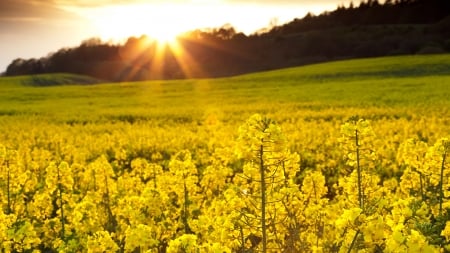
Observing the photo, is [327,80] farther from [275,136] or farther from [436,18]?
[436,18]

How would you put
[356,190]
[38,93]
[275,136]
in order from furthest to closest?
[38,93] < [356,190] < [275,136]

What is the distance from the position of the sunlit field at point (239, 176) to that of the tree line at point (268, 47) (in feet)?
183

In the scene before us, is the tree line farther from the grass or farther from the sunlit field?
the sunlit field

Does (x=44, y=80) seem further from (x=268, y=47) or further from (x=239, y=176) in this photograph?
(x=239, y=176)

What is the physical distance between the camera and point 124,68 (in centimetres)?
11512

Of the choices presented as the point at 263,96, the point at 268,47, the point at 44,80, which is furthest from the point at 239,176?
the point at 268,47

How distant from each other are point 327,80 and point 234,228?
44.1 meters

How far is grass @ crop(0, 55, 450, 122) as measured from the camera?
28.9m

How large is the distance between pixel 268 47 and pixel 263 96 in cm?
7517

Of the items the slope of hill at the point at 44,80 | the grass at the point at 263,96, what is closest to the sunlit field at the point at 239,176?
the grass at the point at 263,96

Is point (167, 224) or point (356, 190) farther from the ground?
point (356, 190)

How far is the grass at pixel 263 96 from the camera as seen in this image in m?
28.9

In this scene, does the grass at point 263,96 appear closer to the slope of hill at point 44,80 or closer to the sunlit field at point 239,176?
the sunlit field at point 239,176

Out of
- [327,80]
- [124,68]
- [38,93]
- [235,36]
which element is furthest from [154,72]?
[327,80]
